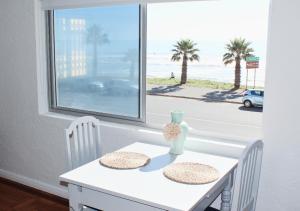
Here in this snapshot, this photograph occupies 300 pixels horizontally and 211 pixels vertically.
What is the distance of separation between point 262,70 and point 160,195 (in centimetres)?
114

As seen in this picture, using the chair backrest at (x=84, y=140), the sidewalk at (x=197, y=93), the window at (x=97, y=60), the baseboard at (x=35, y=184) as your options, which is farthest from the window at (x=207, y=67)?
the baseboard at (x=35, y=184)

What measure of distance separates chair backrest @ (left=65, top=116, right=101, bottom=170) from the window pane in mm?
488

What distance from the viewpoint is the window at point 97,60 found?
9.20 ft

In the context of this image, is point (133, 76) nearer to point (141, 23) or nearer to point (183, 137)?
point (141, 23)

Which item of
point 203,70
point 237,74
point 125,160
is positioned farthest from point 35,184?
point 237,74

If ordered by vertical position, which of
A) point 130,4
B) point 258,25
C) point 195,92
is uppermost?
point 130,4

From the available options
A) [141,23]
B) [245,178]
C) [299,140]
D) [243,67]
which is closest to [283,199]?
[299,140]

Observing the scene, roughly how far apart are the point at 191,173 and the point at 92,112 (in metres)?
1.44

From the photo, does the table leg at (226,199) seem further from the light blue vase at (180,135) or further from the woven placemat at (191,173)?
the light blue vase at (180,135)

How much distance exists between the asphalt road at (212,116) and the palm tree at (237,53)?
0.21 m

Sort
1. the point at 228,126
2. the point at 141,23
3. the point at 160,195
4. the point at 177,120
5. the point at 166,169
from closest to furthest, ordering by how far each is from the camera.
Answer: the point at 160,195 < the point at 166,169 < the point at 177,120 < the point at 228,126 < the point at 141,23

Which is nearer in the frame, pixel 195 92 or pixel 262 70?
pixel 262 70

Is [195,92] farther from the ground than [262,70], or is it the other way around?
[262,70]

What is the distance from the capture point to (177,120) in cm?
230
